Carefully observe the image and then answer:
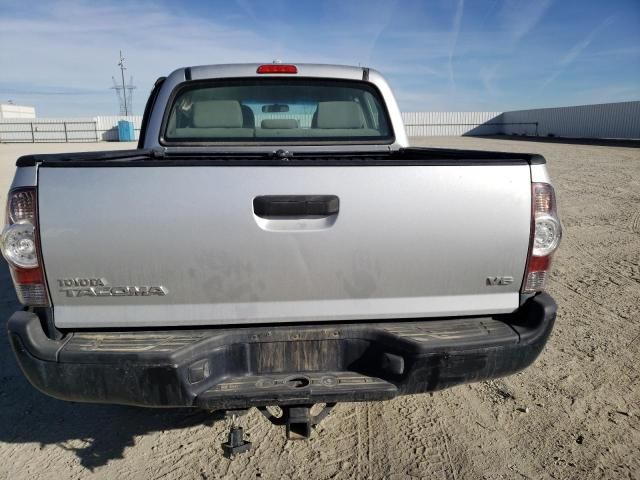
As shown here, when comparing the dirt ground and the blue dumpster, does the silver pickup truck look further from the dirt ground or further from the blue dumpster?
the blue dumpster

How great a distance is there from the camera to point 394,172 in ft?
6.97

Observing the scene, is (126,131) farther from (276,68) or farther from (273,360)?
(273,360)

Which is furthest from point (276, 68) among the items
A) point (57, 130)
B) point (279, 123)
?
point (57, 130)

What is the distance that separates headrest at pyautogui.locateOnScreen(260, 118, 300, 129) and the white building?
72651 millimetres

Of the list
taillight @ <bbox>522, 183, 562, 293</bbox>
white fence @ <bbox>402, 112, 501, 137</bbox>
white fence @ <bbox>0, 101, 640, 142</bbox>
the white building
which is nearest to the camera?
taillight @ <bbox>522, 183, 562, 293</bbox>

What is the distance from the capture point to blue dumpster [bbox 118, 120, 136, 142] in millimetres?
46959

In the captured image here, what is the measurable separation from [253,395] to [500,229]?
1.30 m

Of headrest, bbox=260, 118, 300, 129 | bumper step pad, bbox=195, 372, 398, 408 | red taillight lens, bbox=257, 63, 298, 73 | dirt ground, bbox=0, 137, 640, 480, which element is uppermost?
red taillight lens, bbox=257, 63, 298, 73

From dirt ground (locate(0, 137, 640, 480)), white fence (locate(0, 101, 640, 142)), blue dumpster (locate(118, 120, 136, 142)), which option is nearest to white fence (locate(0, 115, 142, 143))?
white fence (locate(0, 101, 640, 142))

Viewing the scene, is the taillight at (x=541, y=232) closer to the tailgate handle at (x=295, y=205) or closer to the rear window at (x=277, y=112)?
the tailgate handle at (x=295, y=205)

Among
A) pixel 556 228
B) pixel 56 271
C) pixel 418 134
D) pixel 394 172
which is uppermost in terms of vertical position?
pixel 394 172

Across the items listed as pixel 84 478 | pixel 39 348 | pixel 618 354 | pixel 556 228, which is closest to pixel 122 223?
pixel 39 348

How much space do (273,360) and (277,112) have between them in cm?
237

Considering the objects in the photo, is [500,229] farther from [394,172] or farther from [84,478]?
[84,478]
